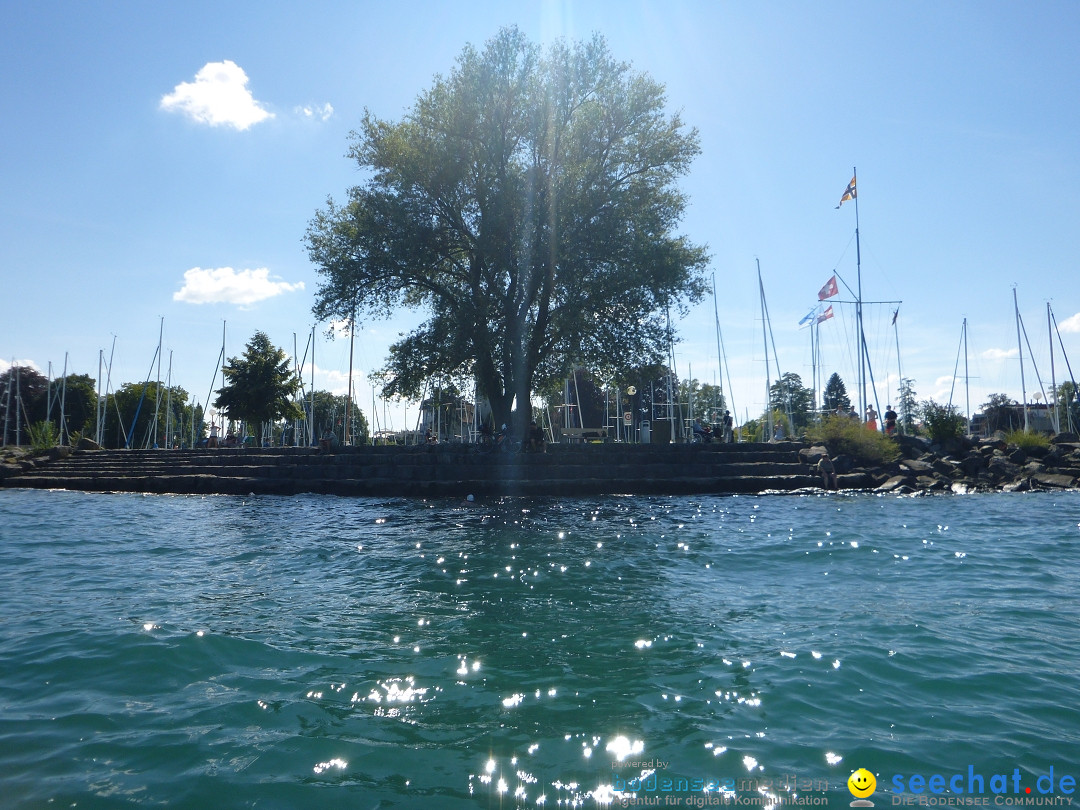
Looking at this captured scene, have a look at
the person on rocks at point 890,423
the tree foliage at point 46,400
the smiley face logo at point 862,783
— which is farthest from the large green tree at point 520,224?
the tree foliage at point 46,400

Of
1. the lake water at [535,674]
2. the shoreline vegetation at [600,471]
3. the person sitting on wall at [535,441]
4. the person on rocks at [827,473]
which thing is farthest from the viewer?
the person sitting on wall at [535,441]

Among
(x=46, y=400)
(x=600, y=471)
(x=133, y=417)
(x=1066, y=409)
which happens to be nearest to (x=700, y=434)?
(x=600, y=471)

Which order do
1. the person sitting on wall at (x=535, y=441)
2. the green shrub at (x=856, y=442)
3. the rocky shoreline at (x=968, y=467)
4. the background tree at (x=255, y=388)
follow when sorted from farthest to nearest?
the background tree at (x=255, y=388) → the person sitting on wall at (x=535, y=441) → the green shrub at (x=856, y=442) → the rocky shoreline at (x=968, y=467)

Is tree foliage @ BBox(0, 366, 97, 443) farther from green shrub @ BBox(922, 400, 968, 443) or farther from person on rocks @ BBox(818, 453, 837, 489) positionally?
Result: green shrub @ BBox(922, 400, 968, 443)

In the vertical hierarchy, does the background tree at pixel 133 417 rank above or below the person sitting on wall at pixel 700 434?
above

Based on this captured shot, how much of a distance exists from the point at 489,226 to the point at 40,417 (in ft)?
166


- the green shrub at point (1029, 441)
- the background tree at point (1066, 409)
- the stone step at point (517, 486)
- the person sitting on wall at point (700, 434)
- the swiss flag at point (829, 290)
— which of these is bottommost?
the stone step at point (517, 486)

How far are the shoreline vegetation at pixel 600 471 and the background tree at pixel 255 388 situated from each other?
39.3 ft

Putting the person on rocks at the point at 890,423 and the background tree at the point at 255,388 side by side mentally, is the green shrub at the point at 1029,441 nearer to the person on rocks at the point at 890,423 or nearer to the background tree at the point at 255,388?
the person on rocks at the point at 890,423

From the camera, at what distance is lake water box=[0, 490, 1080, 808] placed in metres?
3.95

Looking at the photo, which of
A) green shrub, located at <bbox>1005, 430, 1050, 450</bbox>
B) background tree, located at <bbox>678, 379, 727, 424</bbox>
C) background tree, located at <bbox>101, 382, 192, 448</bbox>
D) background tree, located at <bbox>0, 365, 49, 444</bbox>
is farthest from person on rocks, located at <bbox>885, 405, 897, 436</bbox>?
background tree, located at <bbox>0, 365, 49, 444</bbox>

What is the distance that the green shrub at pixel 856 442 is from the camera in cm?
2428

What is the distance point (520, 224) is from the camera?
24.4 meters

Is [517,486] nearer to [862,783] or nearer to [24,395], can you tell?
[862,783]
